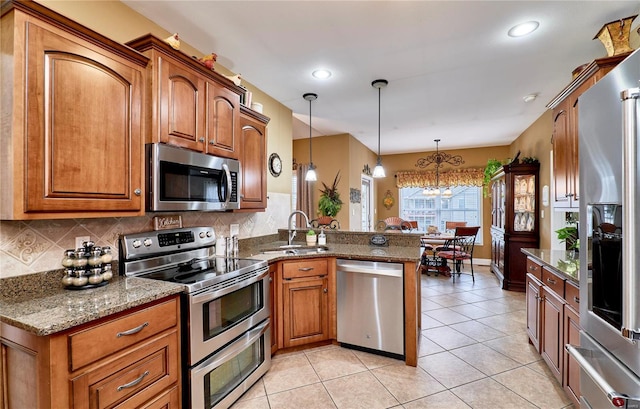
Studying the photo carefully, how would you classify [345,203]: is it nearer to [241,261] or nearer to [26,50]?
[241,261]

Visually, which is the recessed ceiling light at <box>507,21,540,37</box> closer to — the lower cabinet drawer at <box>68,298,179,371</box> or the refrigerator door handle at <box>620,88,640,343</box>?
the refrigerator door handle at <box>620,88,640,343</box>

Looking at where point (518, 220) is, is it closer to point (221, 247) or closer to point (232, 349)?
point (221, 247)

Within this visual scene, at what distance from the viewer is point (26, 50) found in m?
1.24

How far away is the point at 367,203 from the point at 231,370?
569 cm

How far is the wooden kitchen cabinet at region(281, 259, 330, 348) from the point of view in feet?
8.43

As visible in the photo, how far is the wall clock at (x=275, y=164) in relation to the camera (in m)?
3.56

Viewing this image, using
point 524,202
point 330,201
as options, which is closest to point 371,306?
point 330,201

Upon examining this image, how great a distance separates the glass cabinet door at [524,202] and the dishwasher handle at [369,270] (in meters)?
3.42

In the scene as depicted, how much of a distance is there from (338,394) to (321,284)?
876 millimetres

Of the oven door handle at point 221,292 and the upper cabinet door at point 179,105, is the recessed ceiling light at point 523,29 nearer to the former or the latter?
the upper cabinet door at point 179,105

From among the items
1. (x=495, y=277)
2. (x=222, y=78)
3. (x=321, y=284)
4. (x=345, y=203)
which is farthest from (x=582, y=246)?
(x=495, y=277)

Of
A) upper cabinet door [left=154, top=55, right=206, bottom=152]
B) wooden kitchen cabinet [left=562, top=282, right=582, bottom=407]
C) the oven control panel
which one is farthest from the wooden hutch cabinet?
upper cabinet door [left=154, top=55, right=206, bottom=152]

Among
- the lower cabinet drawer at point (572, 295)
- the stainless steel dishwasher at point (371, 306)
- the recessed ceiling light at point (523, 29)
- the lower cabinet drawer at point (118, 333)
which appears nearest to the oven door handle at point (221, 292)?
the lower cabinet drawer at point (118, 333)

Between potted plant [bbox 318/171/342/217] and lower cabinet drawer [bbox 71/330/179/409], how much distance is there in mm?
4049
